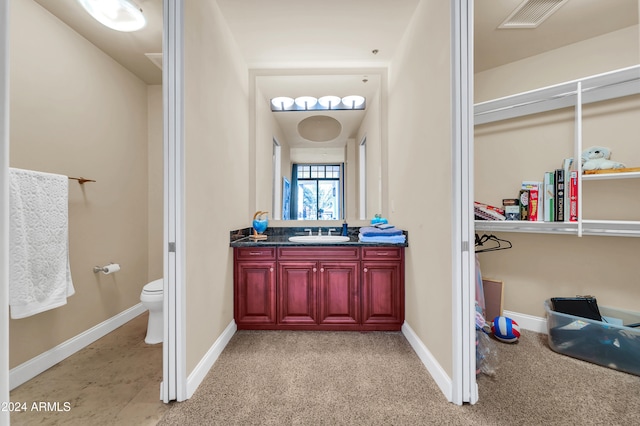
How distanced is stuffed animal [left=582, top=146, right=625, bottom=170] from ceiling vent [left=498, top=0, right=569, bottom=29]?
1.08 metres

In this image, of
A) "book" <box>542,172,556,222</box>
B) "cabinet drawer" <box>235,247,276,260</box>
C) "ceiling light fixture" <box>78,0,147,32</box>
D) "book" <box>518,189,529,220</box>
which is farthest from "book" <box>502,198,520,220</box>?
"ceiling light fixture" <box>78,0,147,32</box>

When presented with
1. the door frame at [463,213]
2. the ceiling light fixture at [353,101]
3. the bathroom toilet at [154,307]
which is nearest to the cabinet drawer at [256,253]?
the bathroom toilet at [154,307]

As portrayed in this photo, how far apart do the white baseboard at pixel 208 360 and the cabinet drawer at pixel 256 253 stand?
60cm

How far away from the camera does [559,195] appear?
1987 millimetres

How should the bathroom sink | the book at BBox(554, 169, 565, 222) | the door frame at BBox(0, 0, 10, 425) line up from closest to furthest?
the door frame at BBox(0, 0, 10, 425), the book at BBox(554, 169, 565, 222), the bathroom sink

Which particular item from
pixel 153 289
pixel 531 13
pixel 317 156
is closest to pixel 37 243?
pixel 153 289

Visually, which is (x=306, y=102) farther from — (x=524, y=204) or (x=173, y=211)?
(x=524, y=204)

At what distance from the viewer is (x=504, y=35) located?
2.14 metres

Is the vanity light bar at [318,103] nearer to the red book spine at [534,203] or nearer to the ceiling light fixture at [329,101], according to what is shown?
the ceiling light fixture at [329,101]

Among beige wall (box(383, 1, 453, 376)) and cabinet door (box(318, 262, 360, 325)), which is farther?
cabinet door (box(318, 262, 360, 325))

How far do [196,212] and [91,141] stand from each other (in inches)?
60.1

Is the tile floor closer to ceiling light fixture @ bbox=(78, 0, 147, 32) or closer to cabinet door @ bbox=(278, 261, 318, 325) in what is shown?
cabinet door @ bbox=(278, 261, 318, 325)

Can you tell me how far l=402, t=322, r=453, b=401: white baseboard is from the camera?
153cm

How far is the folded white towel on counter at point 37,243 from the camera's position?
5.20 feet
